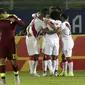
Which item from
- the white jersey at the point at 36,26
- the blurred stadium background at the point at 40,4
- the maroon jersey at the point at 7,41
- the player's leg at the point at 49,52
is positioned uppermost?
the blurred stadium background at the point at 40,4

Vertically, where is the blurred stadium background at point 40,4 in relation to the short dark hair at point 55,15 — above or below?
above

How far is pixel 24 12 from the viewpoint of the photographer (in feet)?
61.1

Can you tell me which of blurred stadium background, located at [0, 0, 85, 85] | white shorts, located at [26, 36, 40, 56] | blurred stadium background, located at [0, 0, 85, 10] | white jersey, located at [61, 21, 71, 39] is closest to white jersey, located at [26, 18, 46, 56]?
white shorts, located at [26, 36, 40, 56]

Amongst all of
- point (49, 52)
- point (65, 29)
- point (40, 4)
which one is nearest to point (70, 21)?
point (40, 4)

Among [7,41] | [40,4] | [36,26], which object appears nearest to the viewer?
[7,41]

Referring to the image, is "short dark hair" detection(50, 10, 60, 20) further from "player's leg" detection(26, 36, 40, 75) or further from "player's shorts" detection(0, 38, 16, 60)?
"player's shorts" detection(0, 38, 16, 60)

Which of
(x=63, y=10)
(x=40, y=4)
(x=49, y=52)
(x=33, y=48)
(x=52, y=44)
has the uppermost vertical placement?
(x=40, y=4)

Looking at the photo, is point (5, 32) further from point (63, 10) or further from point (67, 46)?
point (63, 10)

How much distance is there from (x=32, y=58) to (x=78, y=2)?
6.70 m

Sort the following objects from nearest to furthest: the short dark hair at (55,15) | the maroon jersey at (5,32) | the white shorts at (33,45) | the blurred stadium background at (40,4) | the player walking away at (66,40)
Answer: the maroon jersey at (5,32) → the short dark hair at (55,15) → the player walking away at (66,40) → the white shorts at (33,45) → the blurred stadium background at (40,4)

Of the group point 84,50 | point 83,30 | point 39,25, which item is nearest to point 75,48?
point 84,50

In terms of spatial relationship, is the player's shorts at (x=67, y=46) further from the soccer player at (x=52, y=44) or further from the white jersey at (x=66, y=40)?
the soccer player at (x=52, y=44)

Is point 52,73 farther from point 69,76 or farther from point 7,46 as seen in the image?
point 7,46

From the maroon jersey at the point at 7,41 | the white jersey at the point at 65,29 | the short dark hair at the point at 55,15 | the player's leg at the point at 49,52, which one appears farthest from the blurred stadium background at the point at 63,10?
the maroon jersey at the point at 7,41
